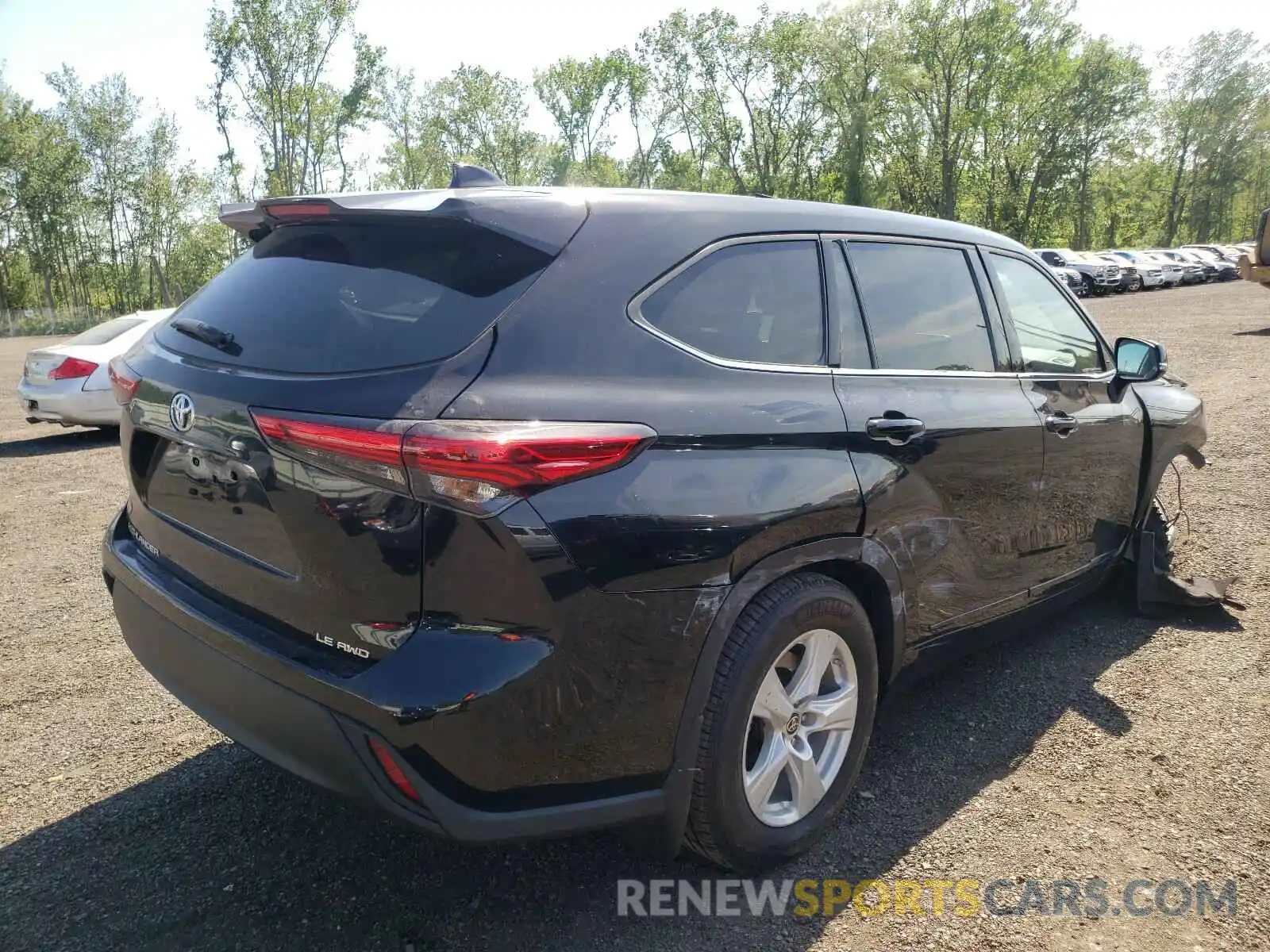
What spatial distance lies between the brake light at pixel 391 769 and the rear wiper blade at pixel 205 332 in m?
1.11

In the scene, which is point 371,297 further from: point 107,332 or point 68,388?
point 107,332

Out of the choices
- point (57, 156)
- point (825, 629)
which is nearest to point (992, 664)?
point (825, 629)

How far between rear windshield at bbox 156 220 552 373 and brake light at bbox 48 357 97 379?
811 cm

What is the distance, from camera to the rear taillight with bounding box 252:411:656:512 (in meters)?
1.82

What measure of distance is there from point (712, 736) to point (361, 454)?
109 cm

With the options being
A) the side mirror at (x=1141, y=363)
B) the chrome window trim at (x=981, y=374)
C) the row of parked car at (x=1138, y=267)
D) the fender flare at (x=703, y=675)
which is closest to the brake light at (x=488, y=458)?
the fender flare at (x=703, y=675)

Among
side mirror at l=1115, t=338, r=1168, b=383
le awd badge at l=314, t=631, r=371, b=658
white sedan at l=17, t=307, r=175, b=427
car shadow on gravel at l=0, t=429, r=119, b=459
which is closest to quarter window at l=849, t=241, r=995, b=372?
side mirror at l=1115, t=338, r=1168, b=383

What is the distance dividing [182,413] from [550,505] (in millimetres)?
1039

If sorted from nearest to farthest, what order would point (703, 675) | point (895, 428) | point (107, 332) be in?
point (703, 675) < point (895, 428) < point (107, 332)

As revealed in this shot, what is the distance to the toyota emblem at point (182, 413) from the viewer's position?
2191mm

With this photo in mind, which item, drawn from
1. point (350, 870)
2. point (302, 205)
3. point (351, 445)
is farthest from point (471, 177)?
point (350, 870)

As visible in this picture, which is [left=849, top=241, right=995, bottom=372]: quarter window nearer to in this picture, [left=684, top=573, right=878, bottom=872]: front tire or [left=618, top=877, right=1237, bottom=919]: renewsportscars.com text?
[left=684, top=573, right=878, bottom=872]: front tire

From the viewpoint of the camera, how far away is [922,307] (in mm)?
3041

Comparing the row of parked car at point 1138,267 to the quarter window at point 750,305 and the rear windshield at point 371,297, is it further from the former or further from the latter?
the rear windshield at point 371,297
